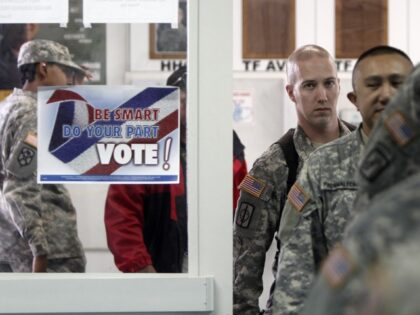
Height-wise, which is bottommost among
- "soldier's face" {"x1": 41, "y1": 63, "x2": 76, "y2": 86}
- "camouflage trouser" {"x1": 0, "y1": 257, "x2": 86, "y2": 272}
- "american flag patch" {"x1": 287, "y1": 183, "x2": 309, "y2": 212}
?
"camouflage trouser" {"x1": 0, "y1": 257, "x2": 86, "y2": 272}

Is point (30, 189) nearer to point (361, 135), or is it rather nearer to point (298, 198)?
point (298, 198)

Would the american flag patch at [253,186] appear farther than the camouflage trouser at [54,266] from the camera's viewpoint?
Yes

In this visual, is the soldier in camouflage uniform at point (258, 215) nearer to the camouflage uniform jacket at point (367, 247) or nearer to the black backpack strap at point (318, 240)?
the black backpack strap at point (318, 240)

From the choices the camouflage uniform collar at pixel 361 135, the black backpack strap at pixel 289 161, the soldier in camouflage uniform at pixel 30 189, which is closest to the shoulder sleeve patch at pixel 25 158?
the soldier in camouflage uniform at pixel 30 189

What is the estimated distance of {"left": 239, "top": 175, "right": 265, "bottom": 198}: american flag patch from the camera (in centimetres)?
307

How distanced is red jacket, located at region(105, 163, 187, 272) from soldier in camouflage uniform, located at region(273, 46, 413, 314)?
1.69ft

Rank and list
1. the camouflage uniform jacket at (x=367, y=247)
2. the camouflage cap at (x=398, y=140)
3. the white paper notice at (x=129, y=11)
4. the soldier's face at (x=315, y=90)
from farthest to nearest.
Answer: the soldier's face at (x=315, y=90) < the white paper notice at (x=129, y=11) < the camouflage cap at (x=398, y=140) < the camouflage uniform jacket at (x=367, y=247)

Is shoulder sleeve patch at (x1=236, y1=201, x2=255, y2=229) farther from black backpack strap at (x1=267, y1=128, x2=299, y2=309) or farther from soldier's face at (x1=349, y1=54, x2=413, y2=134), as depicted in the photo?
soldier's face at (x1=349, y1=54, x2=413, y2=134)

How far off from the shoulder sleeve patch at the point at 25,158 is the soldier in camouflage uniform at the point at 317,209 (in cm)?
85

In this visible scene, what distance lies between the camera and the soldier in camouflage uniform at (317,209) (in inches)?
87.2

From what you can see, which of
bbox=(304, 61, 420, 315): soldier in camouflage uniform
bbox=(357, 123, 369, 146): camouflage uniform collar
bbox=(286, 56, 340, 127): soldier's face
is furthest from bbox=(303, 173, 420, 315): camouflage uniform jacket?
bbox=(286, 56, 340, 127): soldier's face

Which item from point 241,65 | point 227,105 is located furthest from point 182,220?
point 241,65

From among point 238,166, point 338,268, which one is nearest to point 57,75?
point 238,166

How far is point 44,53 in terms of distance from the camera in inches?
111
